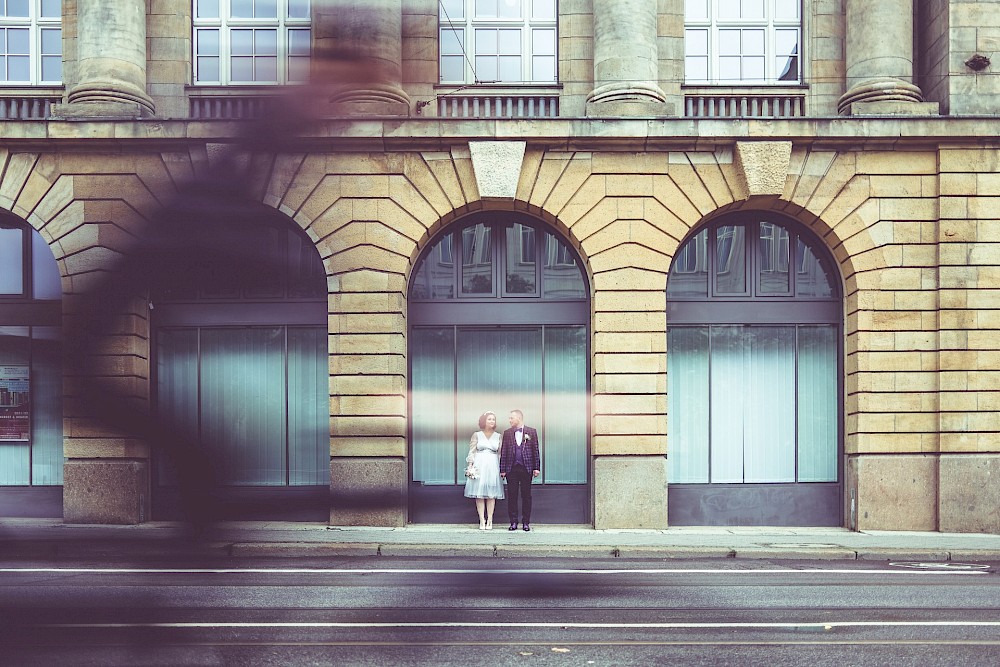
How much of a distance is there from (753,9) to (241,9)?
15.5 metres

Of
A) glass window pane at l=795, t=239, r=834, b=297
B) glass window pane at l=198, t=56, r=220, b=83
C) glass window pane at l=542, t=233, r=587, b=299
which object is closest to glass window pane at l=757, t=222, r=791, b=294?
glass window pane at l=795, t=239, r=834, b=297

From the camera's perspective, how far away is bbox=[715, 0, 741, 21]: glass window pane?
1600 centimetres

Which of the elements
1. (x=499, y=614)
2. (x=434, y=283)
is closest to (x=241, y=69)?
(x=499, y=614)

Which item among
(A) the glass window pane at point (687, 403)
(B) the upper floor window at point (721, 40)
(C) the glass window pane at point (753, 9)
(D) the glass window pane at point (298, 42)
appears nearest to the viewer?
(D) the glass window pane at point (298, 42)

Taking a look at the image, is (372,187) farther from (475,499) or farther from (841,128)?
(841,128)

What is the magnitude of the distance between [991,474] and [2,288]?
1612cm

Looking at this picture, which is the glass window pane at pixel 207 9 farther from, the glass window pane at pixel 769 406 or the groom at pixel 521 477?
the glass window pane at pixel 769 406

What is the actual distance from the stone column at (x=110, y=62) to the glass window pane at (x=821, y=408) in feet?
51.5

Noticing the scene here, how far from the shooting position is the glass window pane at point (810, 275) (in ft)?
54.1

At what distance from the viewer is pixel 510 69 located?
5.38ft

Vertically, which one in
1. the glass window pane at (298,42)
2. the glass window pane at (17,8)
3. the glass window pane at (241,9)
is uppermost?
the glass window pane at (17,8)

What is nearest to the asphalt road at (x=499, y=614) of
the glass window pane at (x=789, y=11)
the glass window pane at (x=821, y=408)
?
the glass window pane at (x=789, y=11)

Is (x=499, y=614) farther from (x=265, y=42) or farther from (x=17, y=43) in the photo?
(x=17, y=43)

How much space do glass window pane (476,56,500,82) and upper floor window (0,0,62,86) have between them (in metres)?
0.53
